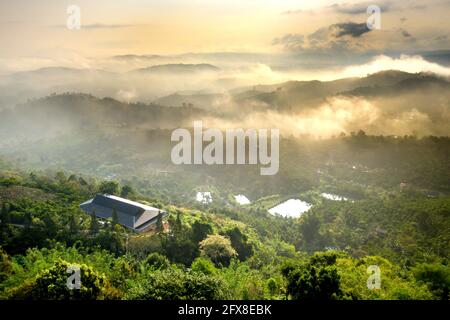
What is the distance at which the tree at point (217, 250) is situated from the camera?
2436cm

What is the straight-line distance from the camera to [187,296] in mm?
14617

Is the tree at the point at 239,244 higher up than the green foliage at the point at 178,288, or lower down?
lower down

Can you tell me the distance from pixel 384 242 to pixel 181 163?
5347 cm

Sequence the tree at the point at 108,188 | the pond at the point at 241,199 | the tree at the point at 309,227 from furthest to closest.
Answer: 1. the pond at the point at 241,199
2. the tree at the point at 309,227
3. the tree at the point at 108,188

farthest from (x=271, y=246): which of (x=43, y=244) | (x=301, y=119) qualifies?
(x=301, y=119)

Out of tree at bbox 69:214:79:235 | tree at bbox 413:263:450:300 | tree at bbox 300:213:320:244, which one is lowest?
tree at bbox 300:213:320:244

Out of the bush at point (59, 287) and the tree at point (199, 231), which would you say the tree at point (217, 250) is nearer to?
the tree at point (199, 231)

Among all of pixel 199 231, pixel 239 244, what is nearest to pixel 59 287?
pixel 199 231

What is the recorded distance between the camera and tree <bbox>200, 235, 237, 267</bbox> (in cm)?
2436

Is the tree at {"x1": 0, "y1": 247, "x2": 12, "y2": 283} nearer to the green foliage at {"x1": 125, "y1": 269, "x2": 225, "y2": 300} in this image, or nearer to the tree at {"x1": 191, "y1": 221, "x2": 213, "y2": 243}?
the green foliage at {"x1": 125, "y1": 269, "x2": 225, "y2": 300}

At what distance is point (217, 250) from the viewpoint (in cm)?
2472

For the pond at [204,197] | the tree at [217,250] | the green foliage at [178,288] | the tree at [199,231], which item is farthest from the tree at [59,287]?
the pond at [204,197]

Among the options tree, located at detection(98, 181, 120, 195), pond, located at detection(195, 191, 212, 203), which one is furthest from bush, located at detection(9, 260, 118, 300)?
pond, located at detection(195, 191, 212, 203)
